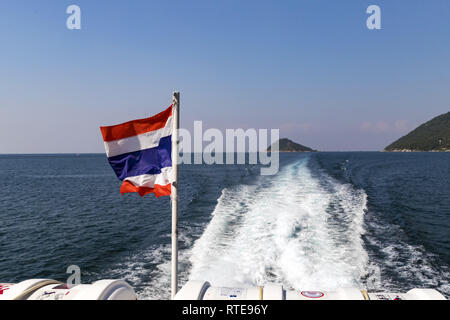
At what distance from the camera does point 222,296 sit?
452cm

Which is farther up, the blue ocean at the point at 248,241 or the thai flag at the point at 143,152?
the thai flag at the point at 143,152

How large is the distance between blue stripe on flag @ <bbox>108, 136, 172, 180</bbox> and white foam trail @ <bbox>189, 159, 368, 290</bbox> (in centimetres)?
643

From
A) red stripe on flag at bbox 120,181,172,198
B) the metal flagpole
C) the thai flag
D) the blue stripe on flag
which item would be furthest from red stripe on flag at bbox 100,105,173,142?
red stripe on flag at bbox 120,181,172,198

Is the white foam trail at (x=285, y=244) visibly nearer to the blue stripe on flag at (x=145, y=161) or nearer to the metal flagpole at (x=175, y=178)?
the metal flagpole at (x=175, y=178)

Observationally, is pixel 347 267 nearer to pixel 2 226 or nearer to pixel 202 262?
pixel 202 262

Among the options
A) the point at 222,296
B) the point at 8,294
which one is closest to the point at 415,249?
the point at 222,296

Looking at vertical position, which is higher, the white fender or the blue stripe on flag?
the blue stripe on flag

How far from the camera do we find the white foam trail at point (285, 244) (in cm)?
1091

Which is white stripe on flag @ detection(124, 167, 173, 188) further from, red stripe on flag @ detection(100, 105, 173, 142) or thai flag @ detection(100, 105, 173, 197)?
red stripe on flag @ detection(100, 105, 173, 142)

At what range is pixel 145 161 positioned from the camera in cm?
635

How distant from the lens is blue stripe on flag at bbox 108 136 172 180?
20.5 feet

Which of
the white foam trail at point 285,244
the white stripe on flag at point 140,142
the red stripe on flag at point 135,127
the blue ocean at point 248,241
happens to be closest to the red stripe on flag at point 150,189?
the white stripe on flag at point 140,142
